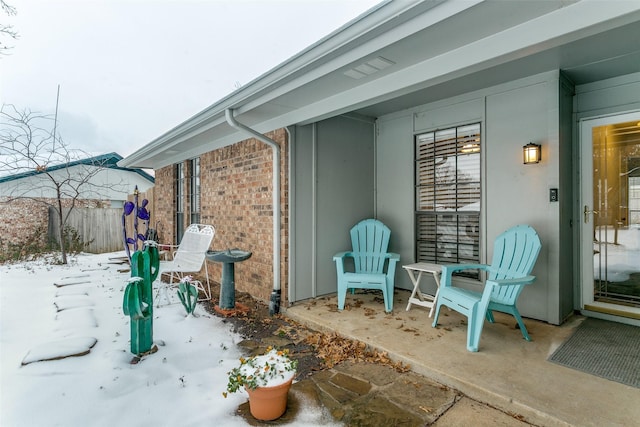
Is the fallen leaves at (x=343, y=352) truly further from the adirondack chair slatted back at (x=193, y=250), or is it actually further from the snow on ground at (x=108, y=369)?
the adirondack chair slatted back at (x=193, y=250)

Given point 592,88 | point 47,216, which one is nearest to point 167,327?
point 592,88

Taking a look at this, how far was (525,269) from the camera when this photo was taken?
2.83 m

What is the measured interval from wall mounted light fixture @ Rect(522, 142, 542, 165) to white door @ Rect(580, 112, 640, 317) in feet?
2.06

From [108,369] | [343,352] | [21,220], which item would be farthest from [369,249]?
[21,220]

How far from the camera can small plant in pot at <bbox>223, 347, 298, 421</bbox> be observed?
1.82 m

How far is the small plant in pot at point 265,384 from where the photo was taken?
1819 mm

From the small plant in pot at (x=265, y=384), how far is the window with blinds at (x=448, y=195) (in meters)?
2.68

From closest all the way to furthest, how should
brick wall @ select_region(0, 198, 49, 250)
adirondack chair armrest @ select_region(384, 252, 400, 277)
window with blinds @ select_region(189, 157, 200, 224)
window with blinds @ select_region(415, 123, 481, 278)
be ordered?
adirondack chair armrest @ select_region(384, 252, 400, 277)
window with blinds @ select_region(415, 123, 481, 278)
window with blinds @ select_region(189, 157, 200, 224)
brick wall @ select_region(0, 198, 49, 250)

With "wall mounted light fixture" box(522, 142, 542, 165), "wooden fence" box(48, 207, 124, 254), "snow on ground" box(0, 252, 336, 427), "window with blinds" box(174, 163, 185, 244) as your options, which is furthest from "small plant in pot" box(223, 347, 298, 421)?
"wooden fence" box(48, 207, 124, 254)

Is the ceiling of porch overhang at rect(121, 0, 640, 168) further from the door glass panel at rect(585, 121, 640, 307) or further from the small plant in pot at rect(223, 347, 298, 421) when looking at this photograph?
the small plant in pot at rect(223, 347, 298, 421)

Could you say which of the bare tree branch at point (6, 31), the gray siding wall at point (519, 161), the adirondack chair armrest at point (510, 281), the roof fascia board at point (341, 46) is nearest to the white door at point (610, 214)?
the gray siding wall at point (519, 161)

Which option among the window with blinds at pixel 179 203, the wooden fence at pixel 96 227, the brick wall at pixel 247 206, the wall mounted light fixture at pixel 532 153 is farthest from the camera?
the wooden fence at pixel 96 227

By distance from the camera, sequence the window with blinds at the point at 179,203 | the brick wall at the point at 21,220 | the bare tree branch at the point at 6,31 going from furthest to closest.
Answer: the brick wall at the point at 21,220
the window with blinds at the point at 179,203
the bare tree branch at the point at 6,31

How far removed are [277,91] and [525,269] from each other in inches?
106
